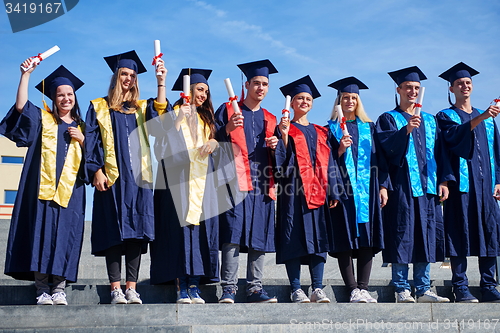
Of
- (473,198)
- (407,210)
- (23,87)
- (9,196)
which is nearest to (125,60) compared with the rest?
(23,87)

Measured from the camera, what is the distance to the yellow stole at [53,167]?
14.9ft

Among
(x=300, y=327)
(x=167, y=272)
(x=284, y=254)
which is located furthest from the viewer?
(x=284, y=254)

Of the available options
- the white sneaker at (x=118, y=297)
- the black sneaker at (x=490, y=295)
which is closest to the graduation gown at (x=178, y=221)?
the white sneaker at (x=118, y=297)

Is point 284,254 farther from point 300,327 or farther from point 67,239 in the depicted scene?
point 67,239

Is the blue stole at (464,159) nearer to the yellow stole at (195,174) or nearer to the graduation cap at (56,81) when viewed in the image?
the yellow stole at (195,174)

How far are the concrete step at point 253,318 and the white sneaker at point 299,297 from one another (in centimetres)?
18

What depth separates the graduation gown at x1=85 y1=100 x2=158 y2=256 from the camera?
15.2 feet

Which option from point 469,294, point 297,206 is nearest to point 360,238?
point 297,206

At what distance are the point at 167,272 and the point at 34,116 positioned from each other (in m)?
1.57

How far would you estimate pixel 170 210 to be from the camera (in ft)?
15.9

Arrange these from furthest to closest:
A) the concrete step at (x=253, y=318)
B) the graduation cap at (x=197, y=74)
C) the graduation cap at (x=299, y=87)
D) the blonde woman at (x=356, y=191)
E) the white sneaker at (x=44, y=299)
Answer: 1. the graduation cap at (x=299, y=87)
2. the graduation cap at (x=197, y=74)
3. the blonde woman at (x=356, y=191)
4. the white sneaker at (x=44, y=299)
5. the concrete step at (x=253, y=318)

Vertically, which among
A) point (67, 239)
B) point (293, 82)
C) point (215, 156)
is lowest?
point (67, 239)

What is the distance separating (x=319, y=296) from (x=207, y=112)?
5.89 feet

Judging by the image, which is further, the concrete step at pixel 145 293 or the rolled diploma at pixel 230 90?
the rolled diploma at pixel 230 90
